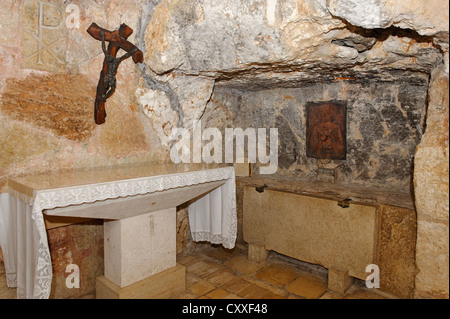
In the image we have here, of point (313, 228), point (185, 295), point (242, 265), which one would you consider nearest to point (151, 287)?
point (185, 295)

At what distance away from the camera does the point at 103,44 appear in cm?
288

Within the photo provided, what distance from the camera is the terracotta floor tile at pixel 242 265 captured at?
12.3 ft

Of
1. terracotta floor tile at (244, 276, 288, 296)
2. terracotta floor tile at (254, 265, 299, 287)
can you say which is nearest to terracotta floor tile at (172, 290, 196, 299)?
terracotta floor tile at (244, 276, 288, 296)

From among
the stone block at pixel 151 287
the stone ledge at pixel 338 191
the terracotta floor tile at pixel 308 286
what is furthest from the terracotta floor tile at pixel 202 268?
the stone ledge at pixel 338 191

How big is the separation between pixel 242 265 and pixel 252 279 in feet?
1.21

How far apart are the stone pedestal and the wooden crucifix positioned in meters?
1.11

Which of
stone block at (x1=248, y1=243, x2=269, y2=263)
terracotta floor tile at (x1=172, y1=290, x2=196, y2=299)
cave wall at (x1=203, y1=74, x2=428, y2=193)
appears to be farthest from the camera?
stone block at (x1=248, y1=243, x2=269, y2=263)

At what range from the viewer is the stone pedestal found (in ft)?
9.12

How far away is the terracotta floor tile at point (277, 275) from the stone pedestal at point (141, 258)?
1.06 meters

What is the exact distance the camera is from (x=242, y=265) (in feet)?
12.8

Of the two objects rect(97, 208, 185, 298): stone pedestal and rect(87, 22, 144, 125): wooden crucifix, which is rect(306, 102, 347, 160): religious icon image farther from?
rect(87, 22, 144, 125): wooden crucifix

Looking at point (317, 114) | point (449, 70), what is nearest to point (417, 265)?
point (449, 70)

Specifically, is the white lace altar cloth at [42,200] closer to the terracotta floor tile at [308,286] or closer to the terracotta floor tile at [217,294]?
the terracotta floor tile at [217,294]

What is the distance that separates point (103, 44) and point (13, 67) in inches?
31.0
